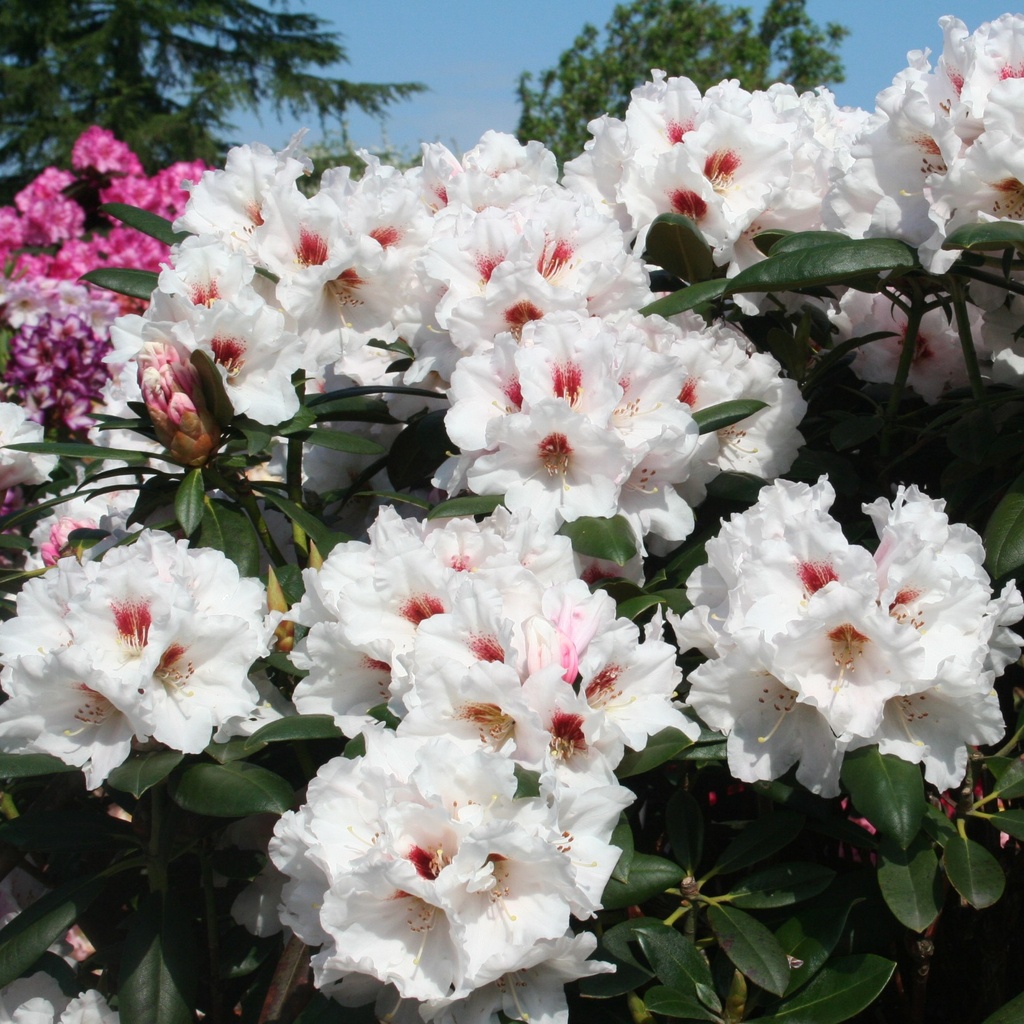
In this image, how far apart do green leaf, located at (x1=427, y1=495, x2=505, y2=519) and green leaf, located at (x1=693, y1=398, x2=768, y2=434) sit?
253 mm

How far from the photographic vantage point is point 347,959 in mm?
993

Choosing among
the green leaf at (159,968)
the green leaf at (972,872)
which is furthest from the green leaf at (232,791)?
the green leaf at (972,872)

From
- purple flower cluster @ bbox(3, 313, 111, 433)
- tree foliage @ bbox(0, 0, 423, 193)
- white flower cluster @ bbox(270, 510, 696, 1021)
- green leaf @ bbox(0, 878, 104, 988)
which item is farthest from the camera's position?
tree foliage @ bbox(0, 0, 423, 193)

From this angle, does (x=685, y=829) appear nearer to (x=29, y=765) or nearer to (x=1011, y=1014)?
(x=1011, y=1014)

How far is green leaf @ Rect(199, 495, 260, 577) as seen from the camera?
1.44 meters

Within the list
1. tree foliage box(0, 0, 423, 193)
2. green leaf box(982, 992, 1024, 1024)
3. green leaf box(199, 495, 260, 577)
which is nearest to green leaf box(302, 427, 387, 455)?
green leaf box(199, 495, 260, 577)

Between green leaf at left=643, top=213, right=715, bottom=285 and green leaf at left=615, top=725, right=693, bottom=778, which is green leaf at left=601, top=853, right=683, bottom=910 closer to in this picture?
green leaf at left=615, top=725, right=693, bottom=778

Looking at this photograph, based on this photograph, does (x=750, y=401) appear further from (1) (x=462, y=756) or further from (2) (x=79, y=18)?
(2) (x=79, y=18)

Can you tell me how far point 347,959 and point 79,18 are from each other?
826 inches

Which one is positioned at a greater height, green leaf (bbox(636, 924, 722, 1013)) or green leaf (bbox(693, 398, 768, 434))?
green leaf (bbox(693, 398, 768, 434))

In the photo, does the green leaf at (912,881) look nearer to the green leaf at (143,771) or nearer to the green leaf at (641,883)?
the green leaf at (641,883)

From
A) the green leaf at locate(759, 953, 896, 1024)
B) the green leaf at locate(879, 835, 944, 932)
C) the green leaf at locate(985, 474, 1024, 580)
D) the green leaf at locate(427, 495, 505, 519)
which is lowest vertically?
the green leaf at locate(759, 953, 896, 1024)

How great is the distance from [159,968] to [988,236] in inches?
45.8

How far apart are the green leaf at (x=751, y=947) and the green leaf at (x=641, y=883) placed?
0.07 metres
